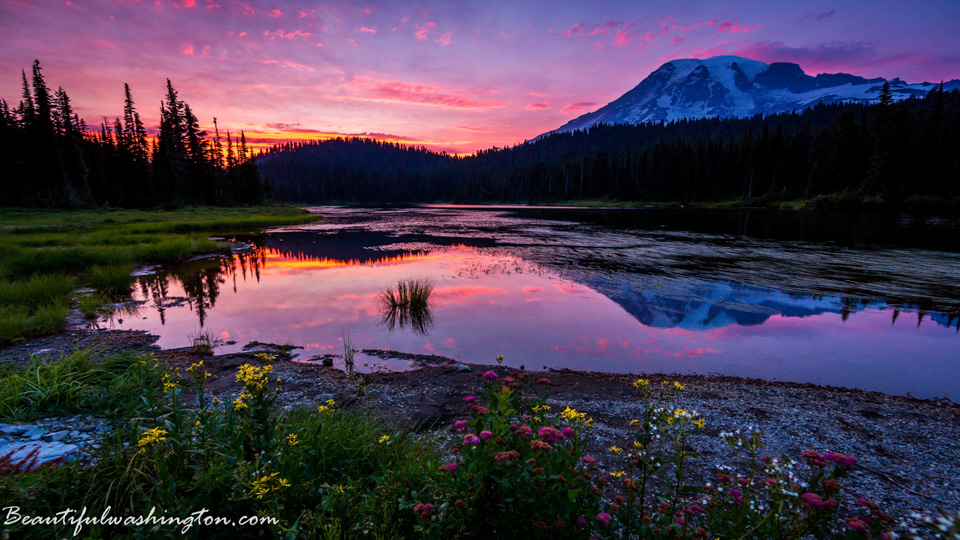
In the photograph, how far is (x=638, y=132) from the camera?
652 feet

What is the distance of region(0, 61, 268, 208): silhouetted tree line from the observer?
48.7 meters

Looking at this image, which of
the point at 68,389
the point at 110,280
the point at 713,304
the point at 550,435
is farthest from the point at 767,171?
the point at 68,389

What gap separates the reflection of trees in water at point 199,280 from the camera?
15008 mm

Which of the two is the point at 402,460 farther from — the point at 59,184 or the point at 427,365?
the point at 59,184

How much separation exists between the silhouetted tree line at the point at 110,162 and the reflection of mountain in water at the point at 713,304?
6394 centimetres

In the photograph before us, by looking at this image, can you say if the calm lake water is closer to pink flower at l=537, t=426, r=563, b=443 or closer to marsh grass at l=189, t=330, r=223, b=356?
marsh grass at l=189, t=330, r=223, b=356

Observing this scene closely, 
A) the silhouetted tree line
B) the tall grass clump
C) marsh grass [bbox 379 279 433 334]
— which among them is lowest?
marsh grass [bbox 379 279 433 334]

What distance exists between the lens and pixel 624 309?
1463 centimetres

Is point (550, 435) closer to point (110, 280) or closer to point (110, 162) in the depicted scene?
point (110, 280)

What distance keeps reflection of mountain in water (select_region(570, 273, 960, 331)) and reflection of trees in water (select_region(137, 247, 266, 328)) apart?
16152 mm

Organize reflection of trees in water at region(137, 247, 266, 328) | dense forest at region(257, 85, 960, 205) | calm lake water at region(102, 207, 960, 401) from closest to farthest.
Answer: calm lake water at region(102, 207, 960, 401) < reflection of trees in water at region(137, 247, 266, 328) < dense forest at region(257, 85, 960, 205)

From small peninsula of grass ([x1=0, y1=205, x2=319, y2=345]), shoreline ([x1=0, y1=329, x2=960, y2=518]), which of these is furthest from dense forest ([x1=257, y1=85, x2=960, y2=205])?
small peninsula of grass ([x1=0, y1=205, x2=319, y2=345])


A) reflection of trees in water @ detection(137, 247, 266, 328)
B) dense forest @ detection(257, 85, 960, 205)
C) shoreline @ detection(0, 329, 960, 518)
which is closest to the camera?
shoreline @ detection(0, 329, 960, 518)

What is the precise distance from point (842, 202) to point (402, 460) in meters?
84.4
